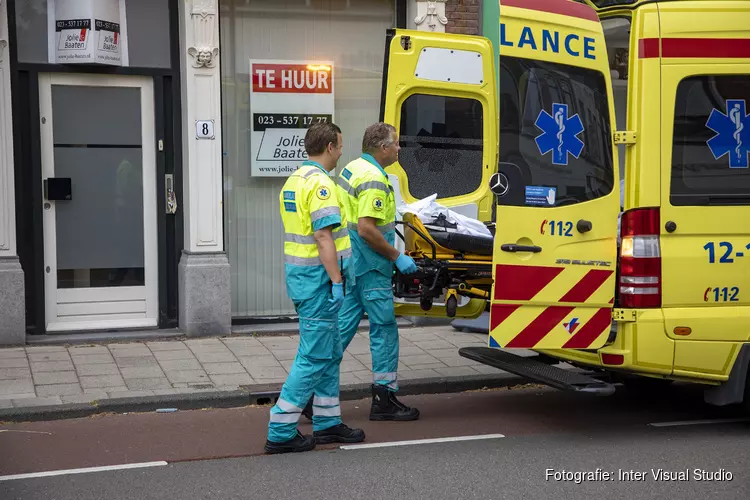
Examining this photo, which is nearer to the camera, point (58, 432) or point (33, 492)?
point (33, 492)

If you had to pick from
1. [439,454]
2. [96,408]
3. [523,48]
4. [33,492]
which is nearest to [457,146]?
[523,48]

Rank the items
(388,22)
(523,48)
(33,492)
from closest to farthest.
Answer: (33,492) → (523,48) → (388,22)

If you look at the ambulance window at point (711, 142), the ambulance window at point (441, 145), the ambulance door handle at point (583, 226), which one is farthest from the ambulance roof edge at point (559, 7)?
the ambulance window at point (441, 145)

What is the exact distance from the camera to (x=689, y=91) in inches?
235

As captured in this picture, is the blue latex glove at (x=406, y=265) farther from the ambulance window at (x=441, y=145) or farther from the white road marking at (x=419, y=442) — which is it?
the ambulance window at (x=441, y=145)

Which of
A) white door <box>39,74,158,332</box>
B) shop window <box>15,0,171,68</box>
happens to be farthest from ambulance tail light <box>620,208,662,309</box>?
shop window <box>15,0,171,68</box>

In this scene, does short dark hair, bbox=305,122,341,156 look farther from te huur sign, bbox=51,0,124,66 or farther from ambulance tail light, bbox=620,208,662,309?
te huur sign, bbox=51,0,124,66

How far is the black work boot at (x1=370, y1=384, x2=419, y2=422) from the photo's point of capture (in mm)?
6656

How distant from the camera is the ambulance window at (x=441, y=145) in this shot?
741 cm

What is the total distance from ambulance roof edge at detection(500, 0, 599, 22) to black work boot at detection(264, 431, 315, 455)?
107 inches

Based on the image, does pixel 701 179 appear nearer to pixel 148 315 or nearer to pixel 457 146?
pixel 457 146

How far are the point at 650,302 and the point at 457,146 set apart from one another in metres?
2.28

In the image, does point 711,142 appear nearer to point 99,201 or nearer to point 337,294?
point 337,294

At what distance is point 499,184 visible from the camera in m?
5.77
